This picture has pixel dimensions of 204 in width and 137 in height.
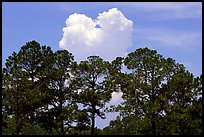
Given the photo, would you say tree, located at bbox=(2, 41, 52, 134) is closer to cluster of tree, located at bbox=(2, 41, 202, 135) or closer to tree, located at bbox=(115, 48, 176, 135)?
cluster of tree, located at bbox=(2, 41, 202, 135)

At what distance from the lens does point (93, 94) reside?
1629 inches

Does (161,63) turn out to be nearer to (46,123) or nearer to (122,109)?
(122,109)

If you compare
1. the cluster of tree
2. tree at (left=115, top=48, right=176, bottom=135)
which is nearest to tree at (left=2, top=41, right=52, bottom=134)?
the cluster of tree

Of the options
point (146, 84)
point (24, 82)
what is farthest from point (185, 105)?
point (24, 82)

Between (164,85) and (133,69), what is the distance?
3.73 meters

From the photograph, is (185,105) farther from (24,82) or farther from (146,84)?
(24,82)

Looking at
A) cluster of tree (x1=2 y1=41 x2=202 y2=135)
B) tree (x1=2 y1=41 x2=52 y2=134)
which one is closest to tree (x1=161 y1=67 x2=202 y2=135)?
cluster of tree (x1=2 y1=41 x2=202 y2=135)

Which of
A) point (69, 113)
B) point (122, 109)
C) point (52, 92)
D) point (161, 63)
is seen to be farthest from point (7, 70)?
point (161, 63)

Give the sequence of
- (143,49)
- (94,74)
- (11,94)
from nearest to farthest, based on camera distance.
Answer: (11,94)
(143,49)
(94,74)

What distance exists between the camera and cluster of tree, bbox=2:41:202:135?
36.1 metres

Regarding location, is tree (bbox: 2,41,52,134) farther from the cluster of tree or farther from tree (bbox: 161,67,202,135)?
tree (bbox: 161,67,202,135)

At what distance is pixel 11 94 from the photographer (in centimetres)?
3750

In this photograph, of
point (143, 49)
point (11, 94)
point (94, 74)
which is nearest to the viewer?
A: point (11, 94)

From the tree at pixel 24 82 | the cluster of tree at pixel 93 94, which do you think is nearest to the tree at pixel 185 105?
the cluster of tree at pixel 93 94
